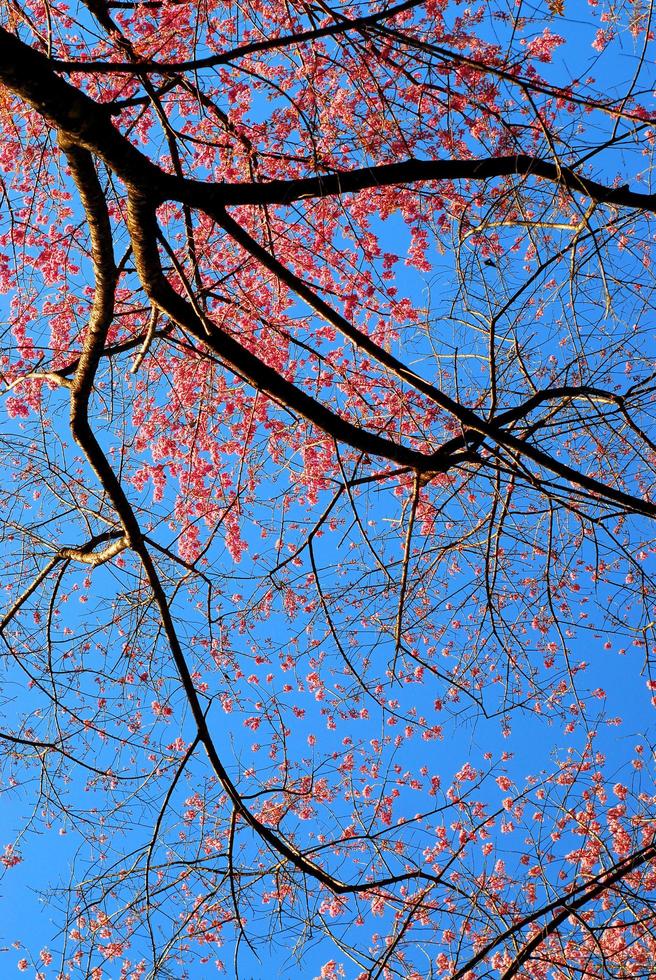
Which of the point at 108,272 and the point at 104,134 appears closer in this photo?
the point at 104,134

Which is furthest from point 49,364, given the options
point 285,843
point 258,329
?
point 285,843

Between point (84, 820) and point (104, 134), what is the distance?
358 cm

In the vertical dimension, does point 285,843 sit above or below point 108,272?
below

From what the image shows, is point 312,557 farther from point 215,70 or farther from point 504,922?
point 215,70

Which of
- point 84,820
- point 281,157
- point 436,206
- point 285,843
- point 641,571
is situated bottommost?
point 285,843

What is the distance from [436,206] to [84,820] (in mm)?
4366

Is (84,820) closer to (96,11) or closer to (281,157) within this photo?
(281,157)

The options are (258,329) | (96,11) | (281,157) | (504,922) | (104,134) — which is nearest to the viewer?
(104,134)

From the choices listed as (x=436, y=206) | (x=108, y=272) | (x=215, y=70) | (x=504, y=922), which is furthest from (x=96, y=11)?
(x=504, y=922)

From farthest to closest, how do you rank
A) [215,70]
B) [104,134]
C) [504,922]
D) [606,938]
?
[606,938] → [215,70] → [504,922] → [104,134]

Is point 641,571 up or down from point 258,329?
down

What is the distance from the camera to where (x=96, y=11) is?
4.61 meters

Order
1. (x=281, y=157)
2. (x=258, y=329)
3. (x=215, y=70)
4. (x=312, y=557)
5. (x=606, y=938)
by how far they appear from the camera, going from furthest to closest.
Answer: (x=606, y=938) → (x=258, y=329) → (x=215, y=70) → (x=281, y=157) → (x=312, y=557)

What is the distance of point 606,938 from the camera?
6.71m
